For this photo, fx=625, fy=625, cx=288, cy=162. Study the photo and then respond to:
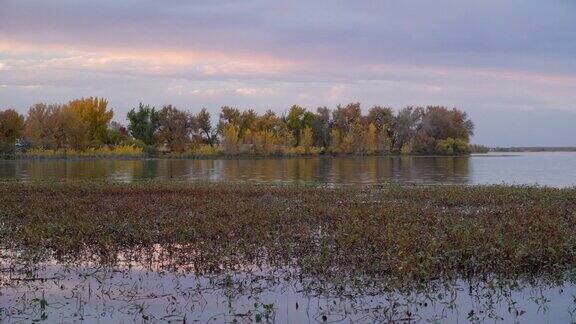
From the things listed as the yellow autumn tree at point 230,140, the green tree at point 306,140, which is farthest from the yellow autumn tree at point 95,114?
the green tree at point 306,140

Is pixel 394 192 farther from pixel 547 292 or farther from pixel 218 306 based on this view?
pixel 218 306

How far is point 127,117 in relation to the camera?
9744 centimetres

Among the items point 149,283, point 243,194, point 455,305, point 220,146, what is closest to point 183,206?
point 243,194

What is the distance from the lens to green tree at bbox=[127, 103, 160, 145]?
96.2 meters

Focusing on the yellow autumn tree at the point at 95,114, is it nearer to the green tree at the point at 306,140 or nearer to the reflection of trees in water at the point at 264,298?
the green tree at the point at 306,140

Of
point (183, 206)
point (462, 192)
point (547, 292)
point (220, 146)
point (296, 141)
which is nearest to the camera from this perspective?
point (547, 292)

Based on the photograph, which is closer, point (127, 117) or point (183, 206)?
point (183, 206)

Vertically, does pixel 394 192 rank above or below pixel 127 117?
below

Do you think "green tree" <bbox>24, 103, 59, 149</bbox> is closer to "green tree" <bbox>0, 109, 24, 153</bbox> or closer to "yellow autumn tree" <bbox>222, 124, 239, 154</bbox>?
"green tree" <bbox>0, 109, 24, 153</bbox>

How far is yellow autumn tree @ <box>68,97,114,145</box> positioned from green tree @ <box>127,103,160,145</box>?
479 centimetres

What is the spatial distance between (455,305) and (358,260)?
2.29 meters

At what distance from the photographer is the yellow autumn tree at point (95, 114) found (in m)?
89.6

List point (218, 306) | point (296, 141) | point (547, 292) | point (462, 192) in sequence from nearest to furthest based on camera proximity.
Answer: point (218, 306) < point (547, 292) < point (462, 192) < point (296, 141)

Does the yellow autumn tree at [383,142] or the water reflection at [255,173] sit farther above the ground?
the yellow autumn tree at [383,142]
